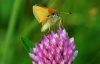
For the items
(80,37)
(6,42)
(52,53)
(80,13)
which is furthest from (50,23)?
(80,13)

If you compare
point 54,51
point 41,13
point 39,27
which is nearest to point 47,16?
point 41,13

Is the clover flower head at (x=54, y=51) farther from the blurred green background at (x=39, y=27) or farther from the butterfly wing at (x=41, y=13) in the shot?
the blurred green background at (x=39, y=27)

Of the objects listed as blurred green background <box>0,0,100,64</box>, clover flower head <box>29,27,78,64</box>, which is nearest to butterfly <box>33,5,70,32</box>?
clover flower head <box>29,27,78,64</box>

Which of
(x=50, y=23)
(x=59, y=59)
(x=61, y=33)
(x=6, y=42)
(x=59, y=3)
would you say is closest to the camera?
(x=59, y=59)

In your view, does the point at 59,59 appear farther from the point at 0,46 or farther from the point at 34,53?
the point at 0,46

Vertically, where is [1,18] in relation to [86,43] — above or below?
above

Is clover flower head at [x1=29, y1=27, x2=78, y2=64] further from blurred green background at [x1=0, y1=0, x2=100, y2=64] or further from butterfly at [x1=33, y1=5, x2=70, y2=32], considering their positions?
blurred green background at [x1=0, y1=0, x2=100, y2=64]
